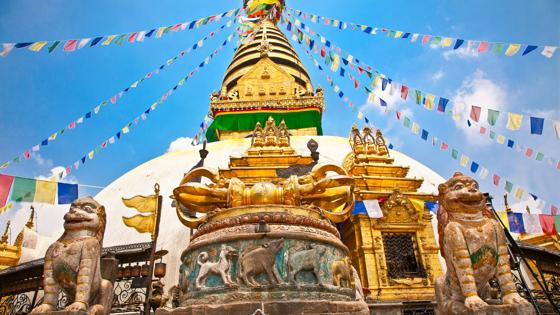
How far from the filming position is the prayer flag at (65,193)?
8.24 metres

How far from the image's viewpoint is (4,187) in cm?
752

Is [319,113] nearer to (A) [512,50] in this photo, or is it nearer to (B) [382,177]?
(B) [382,177]

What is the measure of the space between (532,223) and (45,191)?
11.6m

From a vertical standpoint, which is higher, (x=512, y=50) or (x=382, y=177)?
(x=512, y=50)

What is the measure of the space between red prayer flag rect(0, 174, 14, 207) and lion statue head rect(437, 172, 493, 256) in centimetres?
796

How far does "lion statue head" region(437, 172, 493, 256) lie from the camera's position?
4066 mm

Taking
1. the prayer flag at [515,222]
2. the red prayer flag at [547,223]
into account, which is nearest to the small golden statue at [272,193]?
the prayer flag at [515,222]

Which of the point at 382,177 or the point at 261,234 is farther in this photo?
the point at 382,177

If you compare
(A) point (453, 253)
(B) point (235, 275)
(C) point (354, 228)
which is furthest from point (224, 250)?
(C) point (354, 228)

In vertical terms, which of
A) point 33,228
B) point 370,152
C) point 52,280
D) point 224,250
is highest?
point 370,152

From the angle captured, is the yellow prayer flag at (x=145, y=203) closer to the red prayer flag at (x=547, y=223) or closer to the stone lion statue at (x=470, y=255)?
the stone lion statue at (x=470, y=255)

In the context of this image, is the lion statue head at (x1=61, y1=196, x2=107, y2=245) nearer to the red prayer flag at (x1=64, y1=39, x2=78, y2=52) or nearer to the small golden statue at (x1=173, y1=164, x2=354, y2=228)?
the small golden statue at (x1=173, y1=164, x2=354, y2=228)

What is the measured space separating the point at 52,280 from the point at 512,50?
1005cm

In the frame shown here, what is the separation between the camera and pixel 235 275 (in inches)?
186
